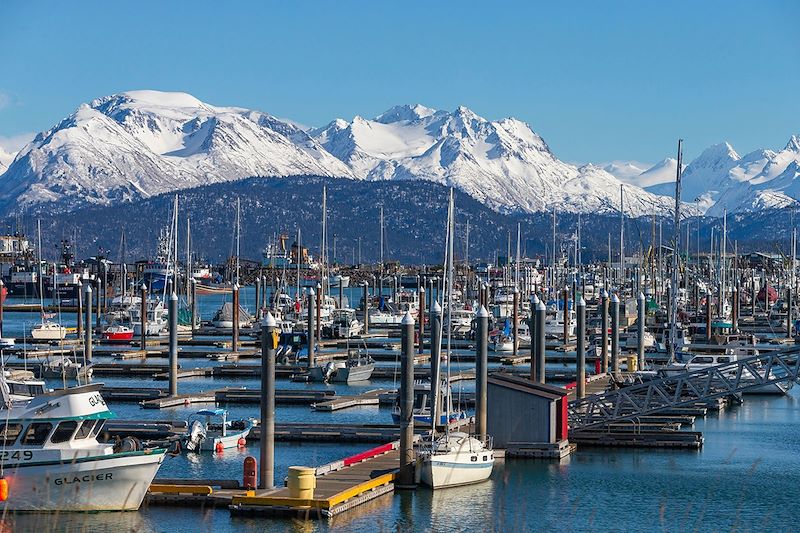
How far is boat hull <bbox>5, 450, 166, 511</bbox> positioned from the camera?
3494cm

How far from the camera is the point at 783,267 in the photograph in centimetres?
19875

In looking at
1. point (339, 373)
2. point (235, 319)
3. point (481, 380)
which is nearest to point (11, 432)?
point (481, 380)

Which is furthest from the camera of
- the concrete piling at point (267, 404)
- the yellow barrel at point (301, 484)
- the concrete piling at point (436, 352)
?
the concrete piling at point (436, 352)

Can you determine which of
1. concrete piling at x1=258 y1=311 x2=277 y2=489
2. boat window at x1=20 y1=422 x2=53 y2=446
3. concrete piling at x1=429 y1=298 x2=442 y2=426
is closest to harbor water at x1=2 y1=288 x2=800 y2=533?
concrete piling at x1=258 y1=311 x2=277 y2=489

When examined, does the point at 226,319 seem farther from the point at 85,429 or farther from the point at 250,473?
the point at 85,429

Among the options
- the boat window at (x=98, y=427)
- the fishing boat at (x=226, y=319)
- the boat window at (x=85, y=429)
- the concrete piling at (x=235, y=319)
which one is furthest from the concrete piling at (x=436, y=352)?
the fishing boat at (x=226, y=319)

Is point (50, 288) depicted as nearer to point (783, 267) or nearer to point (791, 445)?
point (783, 267)

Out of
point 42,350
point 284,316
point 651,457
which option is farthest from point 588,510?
point 284,316

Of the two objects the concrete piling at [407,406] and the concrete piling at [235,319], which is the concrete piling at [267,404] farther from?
the concrete piling at [235,319]

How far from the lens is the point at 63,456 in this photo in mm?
34719

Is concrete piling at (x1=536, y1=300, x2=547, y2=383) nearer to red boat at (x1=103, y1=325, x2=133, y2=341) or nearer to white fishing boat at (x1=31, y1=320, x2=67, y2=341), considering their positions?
red boat at (x1=103, y1=325, x2=133, y2=341)

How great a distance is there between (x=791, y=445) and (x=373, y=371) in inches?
1122

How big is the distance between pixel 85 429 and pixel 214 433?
12.9m

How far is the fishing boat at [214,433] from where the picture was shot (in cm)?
4759
